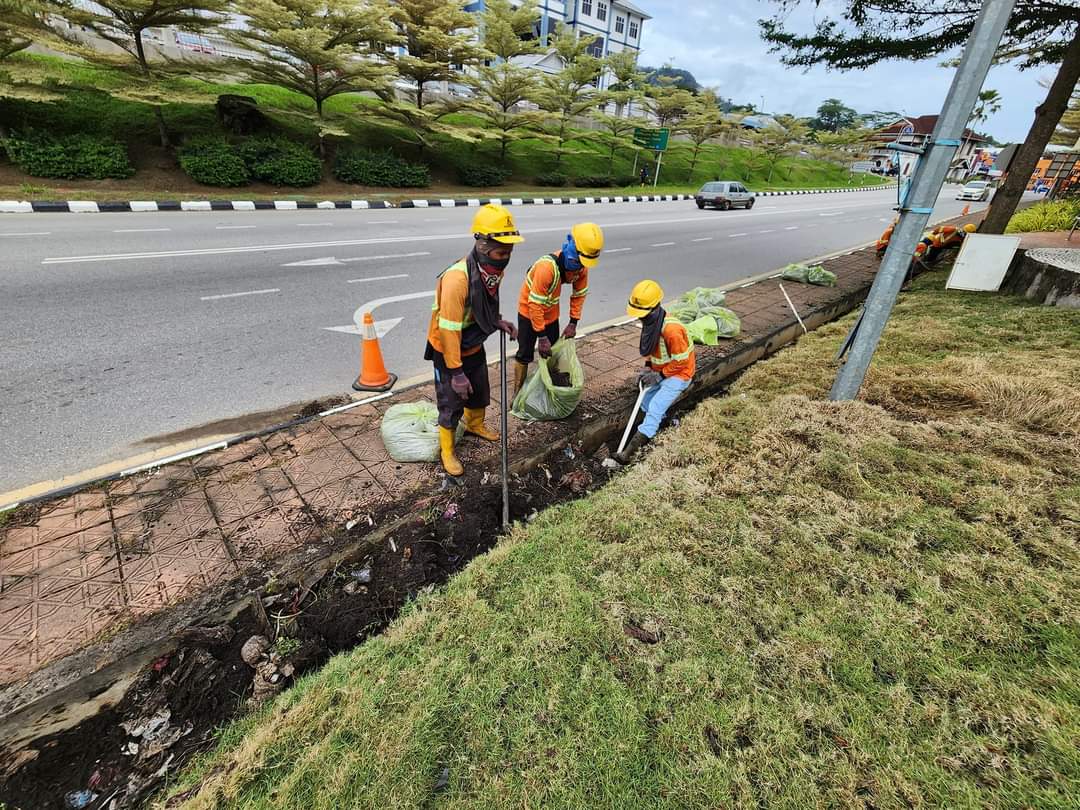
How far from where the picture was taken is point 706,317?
539 cm

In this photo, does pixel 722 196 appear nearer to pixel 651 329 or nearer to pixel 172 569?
pixel 651 329

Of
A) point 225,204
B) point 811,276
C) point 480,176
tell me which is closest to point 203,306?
point 225,204

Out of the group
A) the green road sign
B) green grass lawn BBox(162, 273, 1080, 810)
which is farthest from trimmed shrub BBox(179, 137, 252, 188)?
the green road sign

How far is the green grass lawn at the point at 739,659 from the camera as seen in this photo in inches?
65.3

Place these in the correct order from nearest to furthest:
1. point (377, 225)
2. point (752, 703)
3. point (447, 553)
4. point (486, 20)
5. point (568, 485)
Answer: point (752, 703) → point (447, 553) → point (568, 485) → point (377, 225) → point (486, 20)

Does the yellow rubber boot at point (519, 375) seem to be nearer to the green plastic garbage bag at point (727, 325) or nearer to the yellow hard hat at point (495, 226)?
the yellow hard hat at point (495, 226)

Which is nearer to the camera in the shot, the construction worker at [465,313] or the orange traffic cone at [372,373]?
the construction worker at [465,313]

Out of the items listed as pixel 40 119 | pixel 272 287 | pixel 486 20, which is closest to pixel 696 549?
pixel 272 287

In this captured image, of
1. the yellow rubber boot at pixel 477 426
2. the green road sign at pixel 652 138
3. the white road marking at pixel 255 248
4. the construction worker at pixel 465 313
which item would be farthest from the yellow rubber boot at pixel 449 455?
the green road sign at pixel 652 138

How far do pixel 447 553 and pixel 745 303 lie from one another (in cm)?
600

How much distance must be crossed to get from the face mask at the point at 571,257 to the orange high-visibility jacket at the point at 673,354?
83 cm

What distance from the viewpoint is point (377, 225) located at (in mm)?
Answer: 11156

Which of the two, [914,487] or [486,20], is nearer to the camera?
[914,487]

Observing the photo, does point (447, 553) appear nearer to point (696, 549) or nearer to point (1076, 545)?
point (696, 549)
